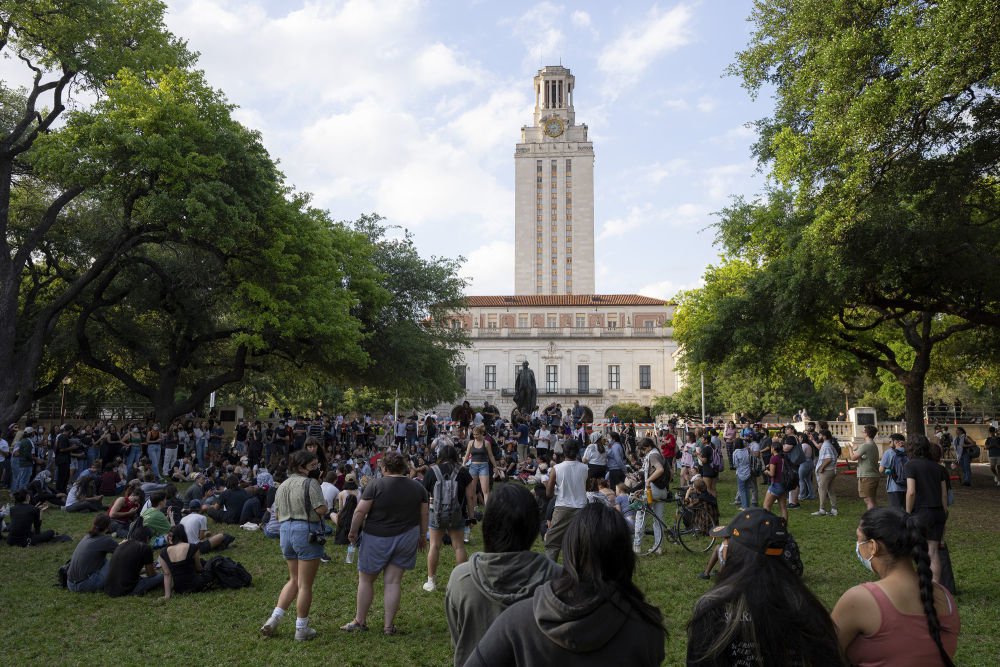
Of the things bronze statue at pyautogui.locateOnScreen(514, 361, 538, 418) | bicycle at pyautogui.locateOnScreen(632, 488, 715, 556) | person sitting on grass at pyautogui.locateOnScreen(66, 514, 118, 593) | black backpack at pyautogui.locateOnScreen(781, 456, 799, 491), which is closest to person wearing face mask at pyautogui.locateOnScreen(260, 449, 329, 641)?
person sitting on grass at pyautogui.locateOnScreen(66, 514, 118, 593)

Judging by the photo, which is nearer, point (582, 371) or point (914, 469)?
point (914, 469)

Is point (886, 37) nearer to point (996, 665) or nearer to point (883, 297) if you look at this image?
point (883, 297)

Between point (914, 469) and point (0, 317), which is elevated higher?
point (0, 317)

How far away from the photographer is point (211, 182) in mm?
20734

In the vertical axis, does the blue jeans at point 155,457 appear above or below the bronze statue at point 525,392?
below

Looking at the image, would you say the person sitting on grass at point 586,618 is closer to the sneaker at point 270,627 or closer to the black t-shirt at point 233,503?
the sneaker at point 270,627

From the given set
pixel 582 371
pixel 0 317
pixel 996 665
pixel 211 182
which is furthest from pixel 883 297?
pixel 582 371

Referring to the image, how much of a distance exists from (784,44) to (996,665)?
13997 millimetres

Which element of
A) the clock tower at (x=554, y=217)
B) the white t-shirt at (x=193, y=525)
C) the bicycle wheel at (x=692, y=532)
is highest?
the clock tower at (x=554, y=217)

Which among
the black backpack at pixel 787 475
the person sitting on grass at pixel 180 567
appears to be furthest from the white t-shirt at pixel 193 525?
the black backpack at pixel 787 475

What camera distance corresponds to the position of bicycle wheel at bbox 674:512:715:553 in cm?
1083

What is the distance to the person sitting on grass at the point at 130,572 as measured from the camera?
8.47 metres

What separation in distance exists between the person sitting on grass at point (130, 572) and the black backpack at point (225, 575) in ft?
1.83

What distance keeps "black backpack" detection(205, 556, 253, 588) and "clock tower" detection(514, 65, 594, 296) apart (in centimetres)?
8961
